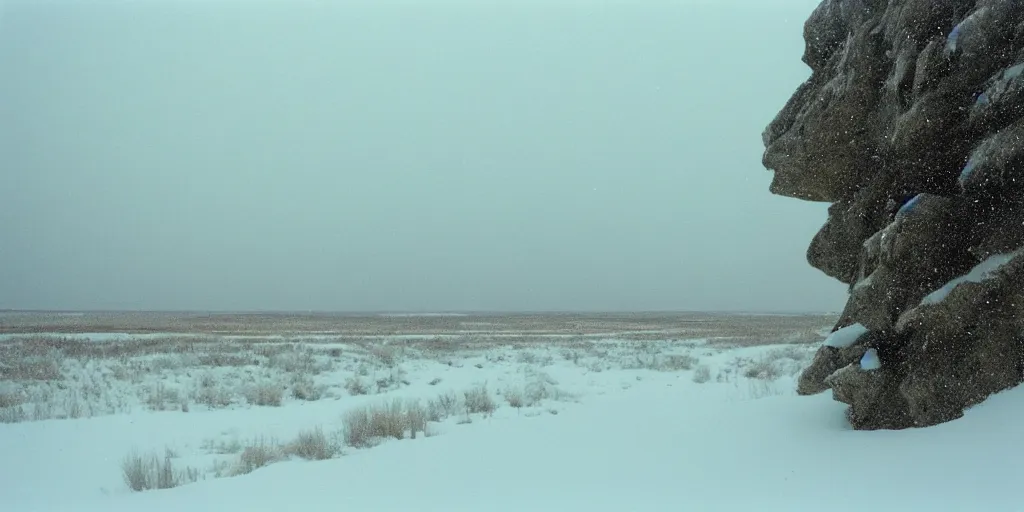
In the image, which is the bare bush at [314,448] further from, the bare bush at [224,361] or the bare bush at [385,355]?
the bare bush at [224,361]

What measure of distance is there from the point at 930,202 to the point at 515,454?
4.16 metres

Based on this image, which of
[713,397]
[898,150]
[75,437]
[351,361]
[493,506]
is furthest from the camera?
[351,361]

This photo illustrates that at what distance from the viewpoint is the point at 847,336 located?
219 inches

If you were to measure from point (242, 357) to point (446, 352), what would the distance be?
7763 millimetres

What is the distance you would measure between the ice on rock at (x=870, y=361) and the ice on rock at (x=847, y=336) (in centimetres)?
31

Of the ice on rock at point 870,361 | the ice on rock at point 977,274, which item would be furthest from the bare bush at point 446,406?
the ice on rock at point 977,274

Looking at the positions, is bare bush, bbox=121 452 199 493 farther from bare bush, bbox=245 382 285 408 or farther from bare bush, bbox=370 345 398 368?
bare bush, bbox=370 345 398 368

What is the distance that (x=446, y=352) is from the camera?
24.8m

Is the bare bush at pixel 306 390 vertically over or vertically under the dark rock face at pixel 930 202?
under

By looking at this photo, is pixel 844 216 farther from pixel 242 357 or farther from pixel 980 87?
pixel 242 357

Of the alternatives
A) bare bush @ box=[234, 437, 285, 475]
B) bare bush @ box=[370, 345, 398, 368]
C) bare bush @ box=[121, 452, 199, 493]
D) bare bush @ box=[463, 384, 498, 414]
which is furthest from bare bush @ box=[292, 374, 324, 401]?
bare bush @ box=[121, 452, 199, 493]

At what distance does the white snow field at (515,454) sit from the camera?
13.2 ft

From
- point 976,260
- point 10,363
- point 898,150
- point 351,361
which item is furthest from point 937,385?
point 10,363

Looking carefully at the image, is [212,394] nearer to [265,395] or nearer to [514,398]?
[265,395]
